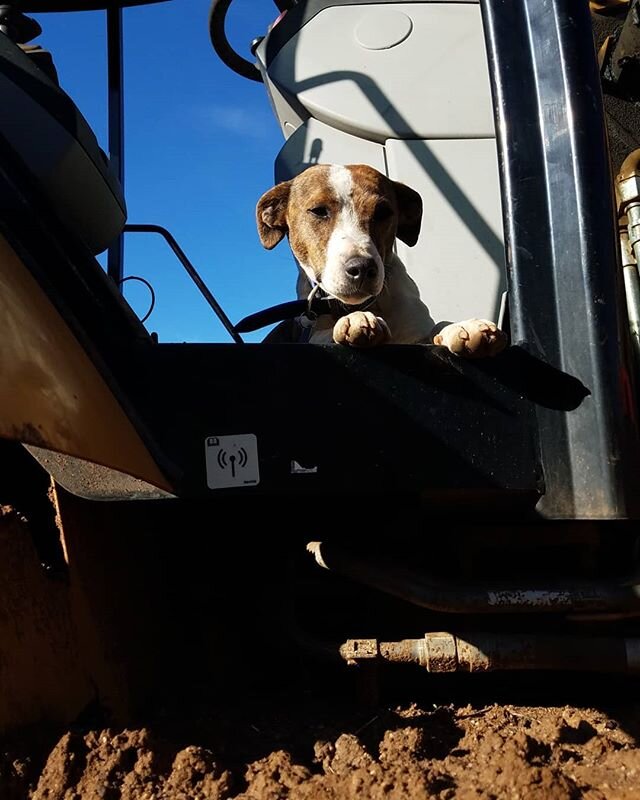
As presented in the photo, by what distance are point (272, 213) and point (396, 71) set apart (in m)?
0.73

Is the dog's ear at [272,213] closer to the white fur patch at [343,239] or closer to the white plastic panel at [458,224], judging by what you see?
the white fur patch at [343,239]

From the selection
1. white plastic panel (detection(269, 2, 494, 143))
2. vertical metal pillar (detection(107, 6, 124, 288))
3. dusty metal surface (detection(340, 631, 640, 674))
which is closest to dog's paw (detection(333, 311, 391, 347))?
dusty metal surface (detection(340, 631, 640, 674))

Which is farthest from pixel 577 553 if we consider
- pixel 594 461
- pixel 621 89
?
pixel 621 89

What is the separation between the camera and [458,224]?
244 centimetres

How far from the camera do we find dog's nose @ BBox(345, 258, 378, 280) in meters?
2.42

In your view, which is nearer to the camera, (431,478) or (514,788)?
(514,788)

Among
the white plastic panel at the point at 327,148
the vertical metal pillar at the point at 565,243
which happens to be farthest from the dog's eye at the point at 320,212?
the vertical metal pillar at the point at 565,243

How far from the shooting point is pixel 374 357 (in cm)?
133

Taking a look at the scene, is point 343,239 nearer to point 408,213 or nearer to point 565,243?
point 408,213

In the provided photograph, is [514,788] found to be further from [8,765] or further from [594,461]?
[8,765]

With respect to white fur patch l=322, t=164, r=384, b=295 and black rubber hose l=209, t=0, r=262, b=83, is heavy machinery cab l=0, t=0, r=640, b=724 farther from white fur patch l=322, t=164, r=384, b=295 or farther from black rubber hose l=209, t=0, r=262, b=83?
black rubber hose l=209, t=0, r=262, b=83

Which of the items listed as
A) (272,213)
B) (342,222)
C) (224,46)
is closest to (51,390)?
(342,222)

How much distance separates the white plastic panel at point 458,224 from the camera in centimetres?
234

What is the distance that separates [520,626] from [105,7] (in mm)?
2979
